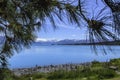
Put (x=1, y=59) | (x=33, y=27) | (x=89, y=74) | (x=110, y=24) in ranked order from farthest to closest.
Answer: (x=89, y=74), (x=1, y=59), (x=33, y=27), (x=110, y=24)

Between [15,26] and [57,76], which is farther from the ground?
[15,26]

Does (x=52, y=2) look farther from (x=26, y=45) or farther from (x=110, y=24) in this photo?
(x=26, y=45)

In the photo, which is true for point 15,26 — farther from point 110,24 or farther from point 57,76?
point 57,76

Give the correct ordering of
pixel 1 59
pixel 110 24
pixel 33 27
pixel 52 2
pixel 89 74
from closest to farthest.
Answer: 1. pixel 110 24
2. pixel 52 2
3. pixel 33 27
4. pixel 1 59
5. pixel 89 74

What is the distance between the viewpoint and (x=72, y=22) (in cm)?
353

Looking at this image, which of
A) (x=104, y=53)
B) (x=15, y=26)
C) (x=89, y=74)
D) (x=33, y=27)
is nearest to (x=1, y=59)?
(x=33, y=27)

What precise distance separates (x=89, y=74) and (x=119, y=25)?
13352 millimetres

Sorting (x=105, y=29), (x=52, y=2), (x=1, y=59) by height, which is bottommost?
(x=1, y=59)

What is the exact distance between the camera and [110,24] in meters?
3.18

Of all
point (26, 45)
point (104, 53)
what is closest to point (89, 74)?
point (26, 45)

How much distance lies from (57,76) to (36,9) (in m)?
13.6

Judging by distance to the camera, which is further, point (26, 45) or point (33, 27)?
point (26, 45)

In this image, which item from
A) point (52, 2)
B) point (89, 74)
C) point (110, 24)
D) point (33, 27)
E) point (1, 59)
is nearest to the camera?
point (110, 24)

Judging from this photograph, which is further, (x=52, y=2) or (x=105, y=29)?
(x=52, y=2)
